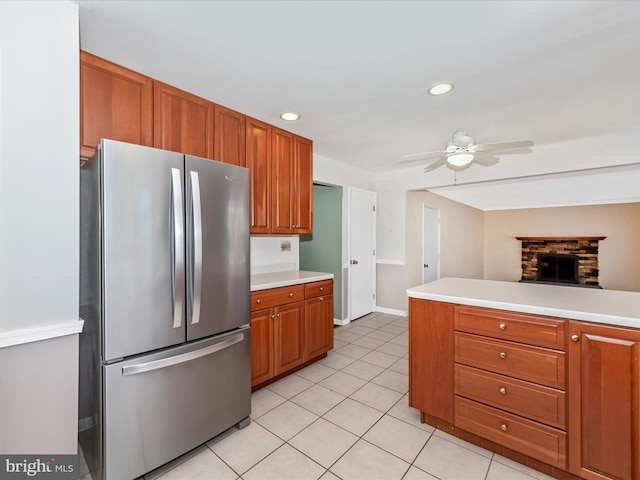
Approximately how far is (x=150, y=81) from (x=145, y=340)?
5.64 ft

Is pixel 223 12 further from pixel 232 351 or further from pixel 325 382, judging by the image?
pixel 325 382

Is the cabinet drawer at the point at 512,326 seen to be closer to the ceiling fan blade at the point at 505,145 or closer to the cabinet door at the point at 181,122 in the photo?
the ceiling fan blade at the point at 505,145

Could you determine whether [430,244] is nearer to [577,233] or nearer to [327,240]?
[327,240]

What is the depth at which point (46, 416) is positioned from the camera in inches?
54.1

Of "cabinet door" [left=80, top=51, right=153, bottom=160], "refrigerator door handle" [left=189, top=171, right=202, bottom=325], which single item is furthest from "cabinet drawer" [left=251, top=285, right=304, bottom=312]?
"cabinet door" [left=80, top=51, right=153, bottom=160]

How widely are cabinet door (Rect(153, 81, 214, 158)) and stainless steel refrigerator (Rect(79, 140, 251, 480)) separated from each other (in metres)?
0.58

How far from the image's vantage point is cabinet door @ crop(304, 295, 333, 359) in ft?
9.71

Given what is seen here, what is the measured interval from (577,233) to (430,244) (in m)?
3.72

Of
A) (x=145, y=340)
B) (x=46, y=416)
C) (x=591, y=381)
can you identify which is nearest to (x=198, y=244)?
(x=145, y=340)

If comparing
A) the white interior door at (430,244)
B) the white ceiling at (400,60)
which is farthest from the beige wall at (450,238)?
the white ceiling at (400,60)

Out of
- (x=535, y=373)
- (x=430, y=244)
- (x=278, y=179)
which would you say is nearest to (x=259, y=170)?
(x=278, y=179)

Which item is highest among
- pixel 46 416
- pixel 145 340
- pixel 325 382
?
pixel 145 340

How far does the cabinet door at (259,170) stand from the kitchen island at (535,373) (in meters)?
1.51

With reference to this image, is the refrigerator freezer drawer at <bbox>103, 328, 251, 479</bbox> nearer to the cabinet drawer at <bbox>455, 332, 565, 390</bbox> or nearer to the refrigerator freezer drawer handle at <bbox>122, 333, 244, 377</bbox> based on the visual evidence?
the refrigerator freezer drawer handle at <bbox>122, 333, 244, 377</bbox>
